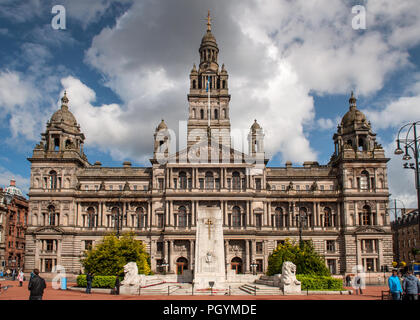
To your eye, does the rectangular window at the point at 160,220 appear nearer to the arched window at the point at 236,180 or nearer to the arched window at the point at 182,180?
the arched window at the point at 182,180

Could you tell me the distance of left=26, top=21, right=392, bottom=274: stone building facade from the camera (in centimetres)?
6575

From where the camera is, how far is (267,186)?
71.1 metres

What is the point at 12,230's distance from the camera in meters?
83.7

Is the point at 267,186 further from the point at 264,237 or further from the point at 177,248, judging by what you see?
the point at 177,248

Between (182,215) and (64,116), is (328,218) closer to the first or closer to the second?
(182,215)

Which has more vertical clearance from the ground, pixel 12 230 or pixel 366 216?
pixel 366 216

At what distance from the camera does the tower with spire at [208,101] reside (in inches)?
3029

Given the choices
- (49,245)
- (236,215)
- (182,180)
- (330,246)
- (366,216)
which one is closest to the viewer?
(49,245)

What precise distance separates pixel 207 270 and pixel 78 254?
34980 mm

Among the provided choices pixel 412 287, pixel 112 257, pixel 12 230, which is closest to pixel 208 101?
pixel 112 257

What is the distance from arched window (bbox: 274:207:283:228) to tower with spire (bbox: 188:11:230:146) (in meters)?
15.4

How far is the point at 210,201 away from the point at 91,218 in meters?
19.9
